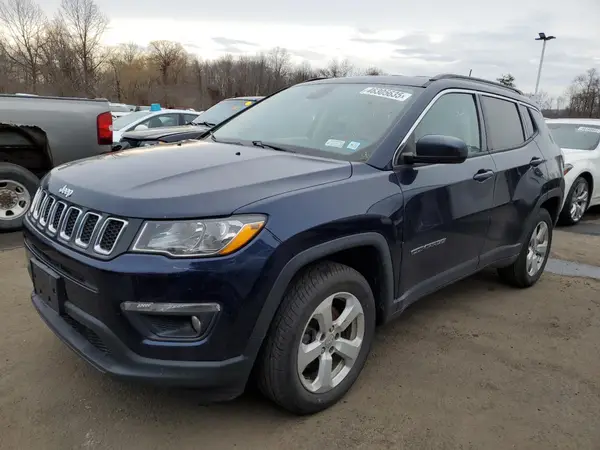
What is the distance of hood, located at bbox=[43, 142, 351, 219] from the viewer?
212cm

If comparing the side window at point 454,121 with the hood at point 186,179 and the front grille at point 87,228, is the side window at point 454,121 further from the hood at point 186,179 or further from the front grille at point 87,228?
the front grille at point 87,228

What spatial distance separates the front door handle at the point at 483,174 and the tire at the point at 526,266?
3.20 ft

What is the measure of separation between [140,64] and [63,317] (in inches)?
2620

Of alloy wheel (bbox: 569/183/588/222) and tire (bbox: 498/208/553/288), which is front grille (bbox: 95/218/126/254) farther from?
alloy wheel (bbox: 569/183/588/222)

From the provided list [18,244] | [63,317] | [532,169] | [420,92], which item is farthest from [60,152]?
[532,169]

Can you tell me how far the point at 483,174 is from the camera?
3.48m

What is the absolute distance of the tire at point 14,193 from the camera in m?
5.65

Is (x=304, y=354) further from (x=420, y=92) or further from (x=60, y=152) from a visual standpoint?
(x=60, y=152)

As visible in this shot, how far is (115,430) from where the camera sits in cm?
243

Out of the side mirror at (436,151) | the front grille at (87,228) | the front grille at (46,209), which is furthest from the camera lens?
the side mirror at (436,151)

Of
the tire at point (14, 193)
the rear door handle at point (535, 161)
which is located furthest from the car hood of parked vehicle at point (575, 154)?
the tire at point (14, 193)

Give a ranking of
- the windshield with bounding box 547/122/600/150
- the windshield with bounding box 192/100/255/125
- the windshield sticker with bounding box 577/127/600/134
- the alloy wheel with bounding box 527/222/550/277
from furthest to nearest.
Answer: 1. the windshield with bounding box 192/100/255/125
2. the windshield sticker with bounding box 577/127/600/134
3. the windshield with bounding box 547/122/600/150
4. the alloy wheel with bounding box 527/222/550/277

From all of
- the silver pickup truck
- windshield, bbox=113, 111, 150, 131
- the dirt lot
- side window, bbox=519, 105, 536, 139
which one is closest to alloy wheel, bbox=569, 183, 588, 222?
side window, bbox=519, 105, 536, 139

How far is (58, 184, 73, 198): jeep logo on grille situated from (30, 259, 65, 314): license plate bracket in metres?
0.37
